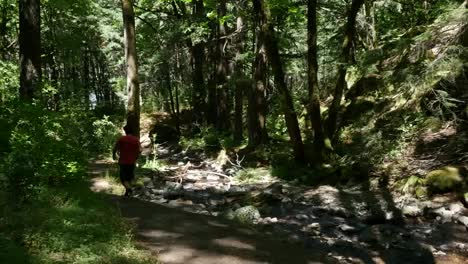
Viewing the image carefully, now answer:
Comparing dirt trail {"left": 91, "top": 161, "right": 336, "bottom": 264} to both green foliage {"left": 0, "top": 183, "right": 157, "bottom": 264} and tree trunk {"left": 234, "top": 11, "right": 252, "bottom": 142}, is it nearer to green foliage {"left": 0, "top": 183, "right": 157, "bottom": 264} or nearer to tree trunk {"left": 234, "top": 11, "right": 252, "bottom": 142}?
green foliage {"left": 0, "top": 183, "right": 157, "bottom": 264}

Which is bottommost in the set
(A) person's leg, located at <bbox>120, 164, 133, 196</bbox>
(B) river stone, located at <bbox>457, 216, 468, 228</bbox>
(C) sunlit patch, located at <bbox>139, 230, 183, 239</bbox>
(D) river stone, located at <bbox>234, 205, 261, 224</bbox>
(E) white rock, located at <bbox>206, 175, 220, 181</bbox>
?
(B) river stone, located at <bbox>457, 216, 468, 228</bbox>

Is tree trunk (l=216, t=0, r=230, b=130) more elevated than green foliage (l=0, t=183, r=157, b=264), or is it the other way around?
tree trunk (l=216, t=0, r=230, b=130)

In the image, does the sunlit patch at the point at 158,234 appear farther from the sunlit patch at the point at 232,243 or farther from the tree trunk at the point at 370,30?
the tree trunk at the point at 370,30

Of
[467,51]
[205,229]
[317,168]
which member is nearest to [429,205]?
[467,51]

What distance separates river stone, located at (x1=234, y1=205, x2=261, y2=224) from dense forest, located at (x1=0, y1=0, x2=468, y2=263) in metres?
0.04

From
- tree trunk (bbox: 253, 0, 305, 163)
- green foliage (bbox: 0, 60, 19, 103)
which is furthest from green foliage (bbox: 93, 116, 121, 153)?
tree trunk (bbox: 253, 0, 305, 163)

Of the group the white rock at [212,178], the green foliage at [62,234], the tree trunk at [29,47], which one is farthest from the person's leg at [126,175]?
the white rock at [212,178]

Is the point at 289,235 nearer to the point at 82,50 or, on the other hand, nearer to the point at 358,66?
the point at 358,66

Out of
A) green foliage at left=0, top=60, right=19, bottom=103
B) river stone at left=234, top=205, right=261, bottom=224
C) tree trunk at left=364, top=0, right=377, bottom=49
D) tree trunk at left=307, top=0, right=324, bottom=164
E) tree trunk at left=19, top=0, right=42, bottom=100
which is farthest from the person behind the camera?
tree trunk at left=364, top=0, right=377, bottom=49

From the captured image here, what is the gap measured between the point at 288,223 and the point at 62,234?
5.61 metres

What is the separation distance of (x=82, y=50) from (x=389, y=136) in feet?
94.5

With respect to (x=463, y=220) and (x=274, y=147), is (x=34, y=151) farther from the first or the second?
(x=274, y=147)

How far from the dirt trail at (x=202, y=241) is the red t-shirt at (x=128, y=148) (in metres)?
2.04

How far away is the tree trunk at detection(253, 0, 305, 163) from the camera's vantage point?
49.1 ft
